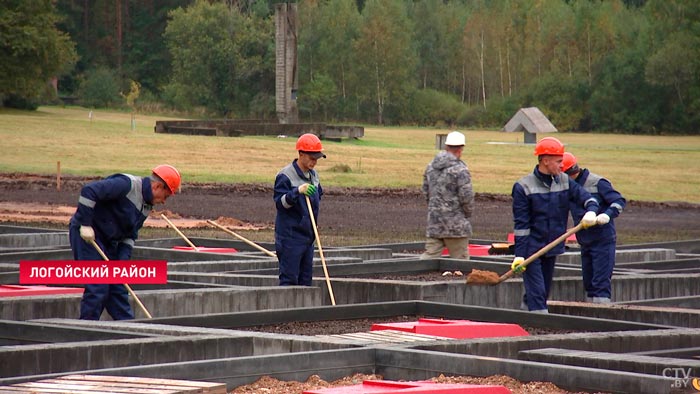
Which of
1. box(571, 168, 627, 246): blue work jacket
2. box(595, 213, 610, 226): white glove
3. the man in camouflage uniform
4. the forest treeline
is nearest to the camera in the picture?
box(595, 213, 610, 226): white glove

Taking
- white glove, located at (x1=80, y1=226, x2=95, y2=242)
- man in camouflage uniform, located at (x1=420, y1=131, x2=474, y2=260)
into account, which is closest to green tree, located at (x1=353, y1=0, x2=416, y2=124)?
man in camouflage uniform, located at (x1=420, y1=131, x2=474, y2=260)

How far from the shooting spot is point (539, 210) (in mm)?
12078

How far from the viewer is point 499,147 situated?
56.4 m

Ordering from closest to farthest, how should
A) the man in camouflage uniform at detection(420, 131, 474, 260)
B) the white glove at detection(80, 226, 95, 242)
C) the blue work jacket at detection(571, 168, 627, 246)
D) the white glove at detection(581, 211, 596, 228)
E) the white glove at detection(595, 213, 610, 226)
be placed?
the white glove at detection(80, 226, 95, 242), the white glove at detection(581, 211, 596, 228), the white glove at detection(595, 213, 610, 226), the blue work jacket at detection(571, 168, 627, 246), the man in camouflage uniform at detection(420, 131, 474, 260)

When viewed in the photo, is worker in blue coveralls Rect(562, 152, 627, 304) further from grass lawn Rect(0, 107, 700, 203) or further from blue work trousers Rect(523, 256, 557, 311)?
grass lawn Rect(0, 107, 700, 203)

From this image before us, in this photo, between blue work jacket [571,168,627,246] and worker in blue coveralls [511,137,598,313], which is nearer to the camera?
worker in blue coveralls [511,137,598,313]

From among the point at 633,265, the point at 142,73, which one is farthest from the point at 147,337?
the point at 142,73

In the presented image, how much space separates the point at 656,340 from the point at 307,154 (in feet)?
13.7

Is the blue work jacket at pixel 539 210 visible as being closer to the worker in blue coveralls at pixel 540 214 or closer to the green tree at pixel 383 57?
the worker in blue coveralls at pixel 540 214

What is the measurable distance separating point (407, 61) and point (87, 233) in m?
86.0

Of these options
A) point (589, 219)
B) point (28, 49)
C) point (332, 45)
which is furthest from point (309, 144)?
point (332, 45)

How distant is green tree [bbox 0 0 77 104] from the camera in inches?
2537

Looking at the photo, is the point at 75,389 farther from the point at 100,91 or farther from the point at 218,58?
the point at 218,58

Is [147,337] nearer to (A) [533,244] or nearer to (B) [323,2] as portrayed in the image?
(A) [533,244]
